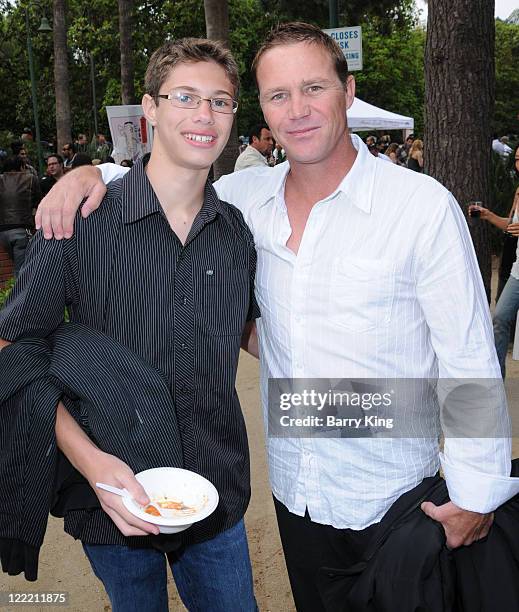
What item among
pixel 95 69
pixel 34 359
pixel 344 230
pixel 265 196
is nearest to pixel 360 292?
pixel 344 230

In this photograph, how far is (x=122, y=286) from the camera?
2.02m

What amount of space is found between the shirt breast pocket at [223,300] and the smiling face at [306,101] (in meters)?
0.43

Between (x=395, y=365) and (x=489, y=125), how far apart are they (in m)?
4.03

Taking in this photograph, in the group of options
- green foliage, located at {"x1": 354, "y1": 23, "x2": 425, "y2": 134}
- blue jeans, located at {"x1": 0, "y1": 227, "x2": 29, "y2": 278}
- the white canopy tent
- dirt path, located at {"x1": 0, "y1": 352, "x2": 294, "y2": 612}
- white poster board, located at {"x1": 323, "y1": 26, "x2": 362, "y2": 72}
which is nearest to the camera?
dirt path, located at {"x1": 0, "y1": 352, "x2": 294, "y2": 612}

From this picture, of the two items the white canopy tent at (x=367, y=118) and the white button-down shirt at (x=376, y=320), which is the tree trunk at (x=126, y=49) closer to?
the white canopy tent at (x=367, y=118)

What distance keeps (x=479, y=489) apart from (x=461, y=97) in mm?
4051

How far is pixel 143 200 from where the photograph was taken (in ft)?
6.83

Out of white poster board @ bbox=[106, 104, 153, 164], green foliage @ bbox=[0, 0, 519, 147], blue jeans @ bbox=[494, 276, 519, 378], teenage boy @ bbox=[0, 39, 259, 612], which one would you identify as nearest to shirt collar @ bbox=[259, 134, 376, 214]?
teenage boy @ bbox=[0, 39, 259, 612]

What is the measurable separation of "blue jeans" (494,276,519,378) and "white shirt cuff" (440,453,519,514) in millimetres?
3890

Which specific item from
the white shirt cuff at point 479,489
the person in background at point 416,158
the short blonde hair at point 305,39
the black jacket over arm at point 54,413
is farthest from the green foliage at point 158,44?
the black jacket over arm at point 54,413

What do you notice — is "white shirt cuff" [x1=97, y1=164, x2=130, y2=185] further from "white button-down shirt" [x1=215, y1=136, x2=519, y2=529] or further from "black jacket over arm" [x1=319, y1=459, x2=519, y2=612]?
"black jacket over arm" [x1=319, y1=459, x2=519, y2=612]

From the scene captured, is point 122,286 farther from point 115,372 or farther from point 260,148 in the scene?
point 260,148

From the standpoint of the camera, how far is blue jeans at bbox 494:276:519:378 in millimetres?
5805

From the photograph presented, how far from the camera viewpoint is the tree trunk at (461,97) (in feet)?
17.2
